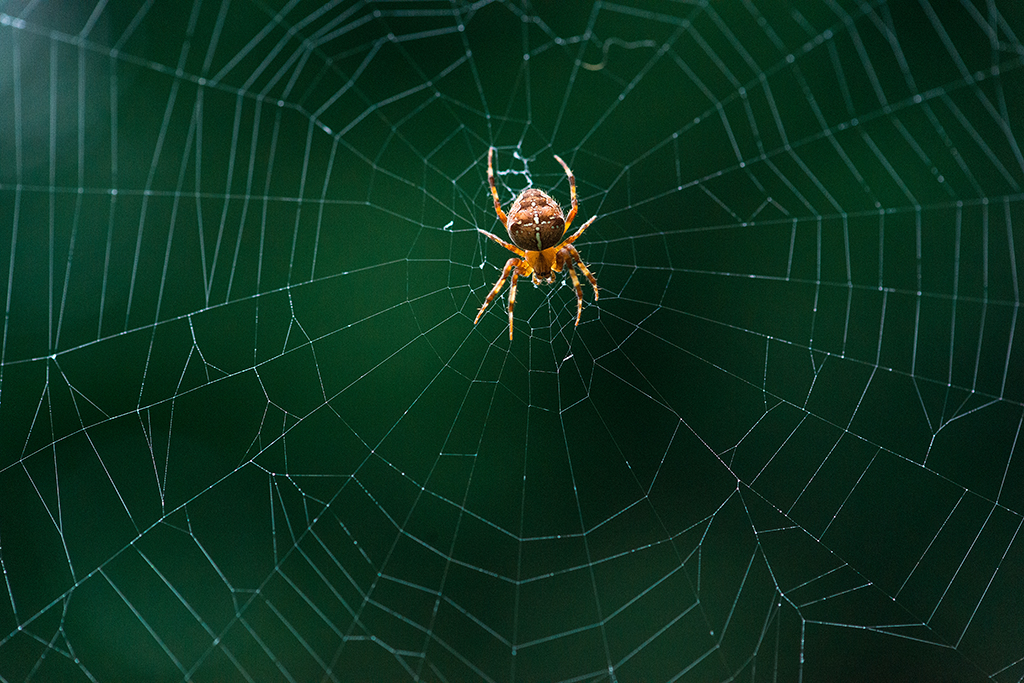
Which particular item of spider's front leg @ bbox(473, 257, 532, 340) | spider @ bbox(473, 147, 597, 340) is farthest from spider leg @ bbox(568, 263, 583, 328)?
spider's front leg @ bbox(473, 257, 532, 340)

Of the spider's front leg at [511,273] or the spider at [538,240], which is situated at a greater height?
the spider at [538,240]

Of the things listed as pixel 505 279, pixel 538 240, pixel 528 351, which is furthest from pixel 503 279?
pixel 528 351

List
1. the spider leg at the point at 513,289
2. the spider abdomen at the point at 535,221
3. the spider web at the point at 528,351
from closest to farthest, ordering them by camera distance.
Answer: the spider abdomen at the point at 535,221 < the spider leg at the point at 513,289 < the spider web at the point at 528,351

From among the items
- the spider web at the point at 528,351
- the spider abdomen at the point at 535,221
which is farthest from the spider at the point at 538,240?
the spider web at the point at 528,351

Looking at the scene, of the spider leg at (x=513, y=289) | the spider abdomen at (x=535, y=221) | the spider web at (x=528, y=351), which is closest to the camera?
the spider abdomen at (x=535, y=221)

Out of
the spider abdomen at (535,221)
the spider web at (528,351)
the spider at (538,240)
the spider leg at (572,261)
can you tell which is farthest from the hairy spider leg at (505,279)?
the spider web at (528,351)

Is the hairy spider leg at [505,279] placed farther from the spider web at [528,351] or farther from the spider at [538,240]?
the spider web at [528,351]

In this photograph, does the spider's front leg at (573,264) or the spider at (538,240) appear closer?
the spider at (538,240)

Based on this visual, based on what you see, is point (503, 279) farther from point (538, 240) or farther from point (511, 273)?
point (538, 240)

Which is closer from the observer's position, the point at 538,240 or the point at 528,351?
the point at 538,240
